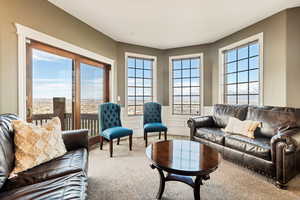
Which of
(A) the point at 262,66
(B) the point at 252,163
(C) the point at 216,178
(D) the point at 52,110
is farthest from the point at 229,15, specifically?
(D) the point at 52,110

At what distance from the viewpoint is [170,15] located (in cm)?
273

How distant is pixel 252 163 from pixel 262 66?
201cm

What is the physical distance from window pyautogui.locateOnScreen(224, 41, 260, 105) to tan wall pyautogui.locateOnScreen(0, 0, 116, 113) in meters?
3.68

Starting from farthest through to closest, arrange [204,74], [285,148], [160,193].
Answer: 1. [204,74]
2. [285,148]
3. [160,193]

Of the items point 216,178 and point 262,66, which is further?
point 262,66

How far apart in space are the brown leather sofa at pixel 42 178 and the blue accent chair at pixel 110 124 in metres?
1.19

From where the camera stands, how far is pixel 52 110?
2664 mm

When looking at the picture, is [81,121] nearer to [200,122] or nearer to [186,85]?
[200,122]

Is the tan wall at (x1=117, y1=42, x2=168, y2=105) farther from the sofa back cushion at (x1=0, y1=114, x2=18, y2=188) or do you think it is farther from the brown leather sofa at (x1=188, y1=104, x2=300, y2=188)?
the sofa back cushion at (x1=0, y1=114, x2=18, y2=188)

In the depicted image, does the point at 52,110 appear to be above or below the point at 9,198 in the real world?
above

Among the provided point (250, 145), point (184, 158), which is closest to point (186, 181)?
point (184, 158)

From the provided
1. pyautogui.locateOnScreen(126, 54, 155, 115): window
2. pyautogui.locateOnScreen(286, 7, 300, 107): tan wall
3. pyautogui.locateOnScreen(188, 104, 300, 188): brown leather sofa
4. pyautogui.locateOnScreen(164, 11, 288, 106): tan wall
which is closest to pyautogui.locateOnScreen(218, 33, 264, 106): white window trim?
pyautogui.locateOnScreen(164, 11, 288, 106): tan wall

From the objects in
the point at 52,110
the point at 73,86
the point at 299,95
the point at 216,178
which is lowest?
the point at 216,178

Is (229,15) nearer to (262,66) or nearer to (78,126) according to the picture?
(262,66)
